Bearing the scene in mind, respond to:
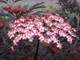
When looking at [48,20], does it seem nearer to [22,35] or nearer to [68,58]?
[22,35]

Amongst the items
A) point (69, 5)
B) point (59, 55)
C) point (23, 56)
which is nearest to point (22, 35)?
point (23, 56)

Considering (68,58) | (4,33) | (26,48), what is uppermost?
(4,33)

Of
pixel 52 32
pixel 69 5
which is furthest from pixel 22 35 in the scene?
pixel 69 5

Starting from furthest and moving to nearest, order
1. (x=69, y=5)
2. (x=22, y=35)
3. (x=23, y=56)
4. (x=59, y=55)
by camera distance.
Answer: (x=69, y=5), (x=59, y=55), (x=23, y=56), (x=22, y=35)

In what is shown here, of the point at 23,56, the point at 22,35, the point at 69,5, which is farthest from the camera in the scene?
the point at 69,5

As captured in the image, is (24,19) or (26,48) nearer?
(24,19)

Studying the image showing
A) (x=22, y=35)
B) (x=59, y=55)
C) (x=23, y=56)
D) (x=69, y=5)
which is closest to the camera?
(x=22, y=35)

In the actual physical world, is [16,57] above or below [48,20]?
below

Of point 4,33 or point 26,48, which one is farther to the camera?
point 4,33

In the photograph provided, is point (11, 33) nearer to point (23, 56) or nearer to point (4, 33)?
point (23, 56)
